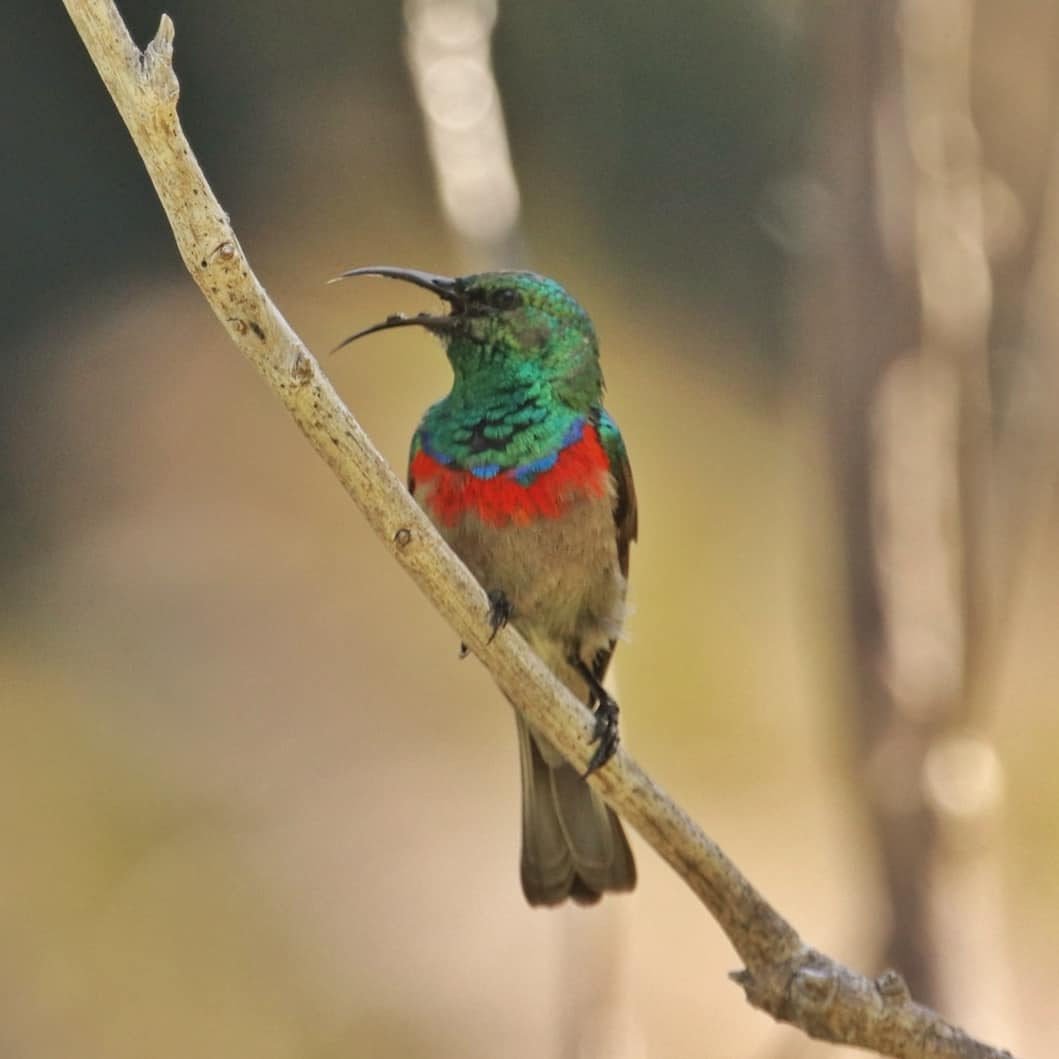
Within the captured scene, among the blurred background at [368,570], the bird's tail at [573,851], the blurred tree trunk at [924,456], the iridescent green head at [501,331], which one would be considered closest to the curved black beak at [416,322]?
the iridescent green head at [501,331]

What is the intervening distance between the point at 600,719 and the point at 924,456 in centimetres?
198

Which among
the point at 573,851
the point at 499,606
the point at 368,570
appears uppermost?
the point at 368,570

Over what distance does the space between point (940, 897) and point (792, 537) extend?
3.54m

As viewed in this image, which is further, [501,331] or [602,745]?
[501,331]

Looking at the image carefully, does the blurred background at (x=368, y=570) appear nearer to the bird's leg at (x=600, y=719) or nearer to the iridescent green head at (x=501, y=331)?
the bird's leg at (x=600, y=719)

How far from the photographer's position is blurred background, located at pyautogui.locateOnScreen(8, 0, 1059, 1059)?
6.87 metres

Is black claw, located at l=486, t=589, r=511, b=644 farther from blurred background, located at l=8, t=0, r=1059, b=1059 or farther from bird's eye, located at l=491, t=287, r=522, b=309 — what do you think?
blurred background, located at l=8, t=0, r=1059, b=1059

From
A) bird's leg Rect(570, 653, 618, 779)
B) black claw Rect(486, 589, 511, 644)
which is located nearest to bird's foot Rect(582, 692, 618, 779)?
bird's leg Rect(570, 653, 618, 779)

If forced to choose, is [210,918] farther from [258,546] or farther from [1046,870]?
[1046,870]

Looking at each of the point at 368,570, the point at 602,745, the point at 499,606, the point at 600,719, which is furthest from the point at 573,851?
the point at 368,570

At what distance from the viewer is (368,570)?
26.1 feet

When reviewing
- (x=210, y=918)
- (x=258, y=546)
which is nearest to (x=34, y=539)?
(x=258, y=546)

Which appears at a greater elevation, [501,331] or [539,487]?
[501,331]

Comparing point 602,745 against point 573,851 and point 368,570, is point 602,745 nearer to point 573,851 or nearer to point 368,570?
point 573,851
